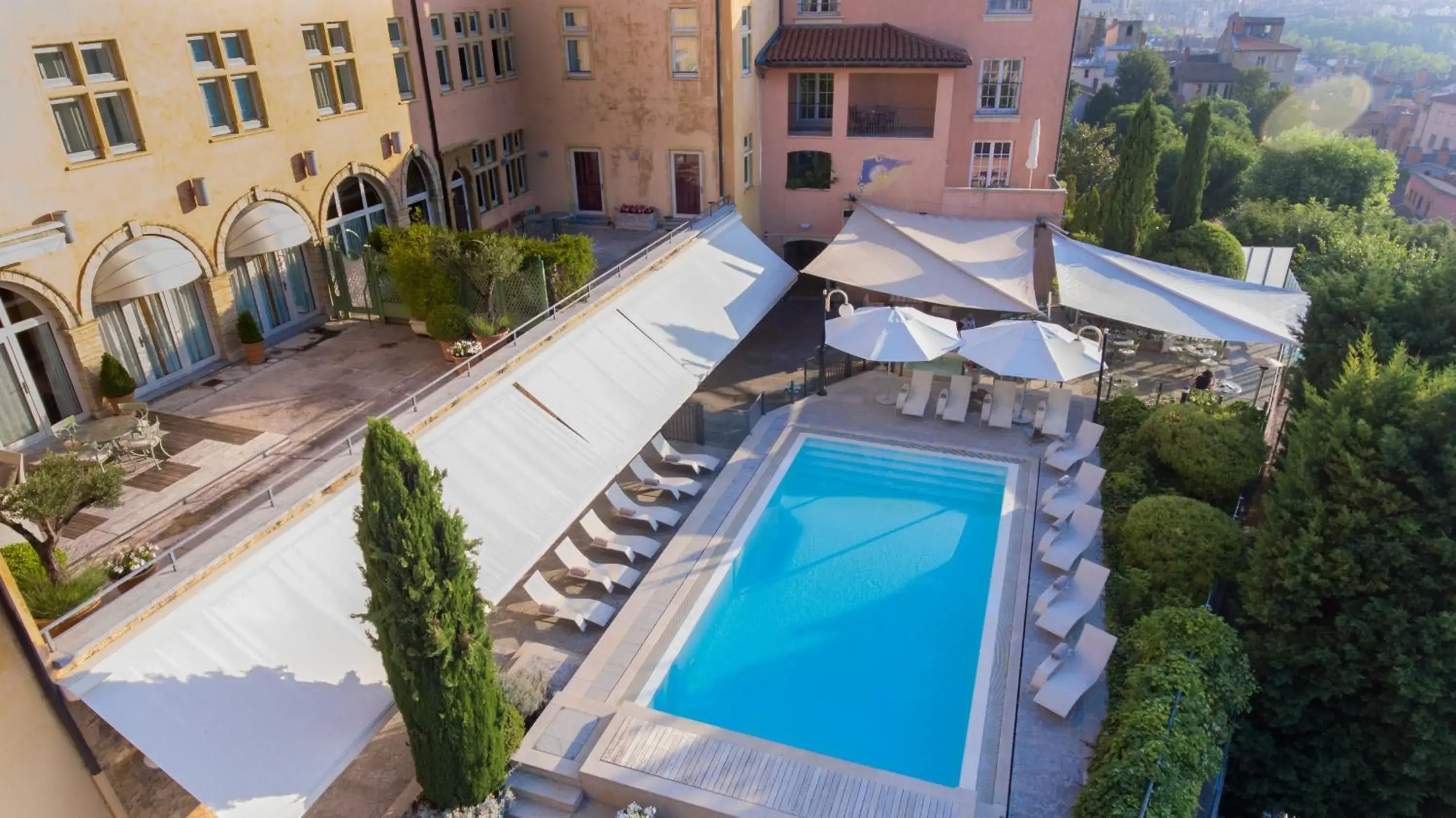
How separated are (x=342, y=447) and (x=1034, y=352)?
15.2 meters

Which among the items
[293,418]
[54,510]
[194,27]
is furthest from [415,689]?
[194,27]

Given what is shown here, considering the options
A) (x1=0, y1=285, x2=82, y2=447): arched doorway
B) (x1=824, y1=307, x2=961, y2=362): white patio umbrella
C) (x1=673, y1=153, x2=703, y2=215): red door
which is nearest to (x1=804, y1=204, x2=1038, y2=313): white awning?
(x1=824, y1=307, x2=961, y2=362): white patio umbrella

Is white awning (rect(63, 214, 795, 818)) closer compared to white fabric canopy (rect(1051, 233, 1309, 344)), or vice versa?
white awning (rect(63, 214, 795, 818))

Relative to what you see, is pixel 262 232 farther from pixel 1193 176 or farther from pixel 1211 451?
pixel 1193 176

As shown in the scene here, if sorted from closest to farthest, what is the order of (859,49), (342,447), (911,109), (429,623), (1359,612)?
(429,623) → (1359,612) → (342,447) → (859,49) → (911,109)

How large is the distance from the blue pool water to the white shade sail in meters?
2.45

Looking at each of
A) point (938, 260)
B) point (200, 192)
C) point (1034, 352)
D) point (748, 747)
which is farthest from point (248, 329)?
point (938, 260)

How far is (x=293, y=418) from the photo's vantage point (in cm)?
1585

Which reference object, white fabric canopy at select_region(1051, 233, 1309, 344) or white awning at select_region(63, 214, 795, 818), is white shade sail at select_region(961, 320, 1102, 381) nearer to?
white fabric canopy at select_region(1051, 233, 1309, 344)

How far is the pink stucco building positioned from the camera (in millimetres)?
28891

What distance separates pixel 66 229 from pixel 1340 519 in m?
20.8

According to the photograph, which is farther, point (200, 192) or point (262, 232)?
point (262, 232)

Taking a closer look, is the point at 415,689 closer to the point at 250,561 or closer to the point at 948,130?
the point at 250,561

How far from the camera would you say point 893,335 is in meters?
21.1
